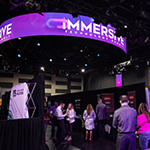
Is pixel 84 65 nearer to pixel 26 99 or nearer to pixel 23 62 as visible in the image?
pixel 23 62

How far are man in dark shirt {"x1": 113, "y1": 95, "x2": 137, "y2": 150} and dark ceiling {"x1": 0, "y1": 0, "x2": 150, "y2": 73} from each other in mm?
3116

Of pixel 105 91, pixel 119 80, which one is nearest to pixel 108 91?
pixel 105 91

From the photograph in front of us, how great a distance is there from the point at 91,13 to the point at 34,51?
4.34 m

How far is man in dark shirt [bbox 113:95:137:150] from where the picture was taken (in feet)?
9.27

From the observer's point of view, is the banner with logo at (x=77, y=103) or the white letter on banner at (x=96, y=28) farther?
the banner with logo at (x=77, y=103)

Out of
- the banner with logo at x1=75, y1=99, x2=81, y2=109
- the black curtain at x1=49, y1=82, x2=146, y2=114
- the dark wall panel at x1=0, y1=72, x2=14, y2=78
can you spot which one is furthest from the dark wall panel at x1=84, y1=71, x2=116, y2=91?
the dark wall panel at x1=0, y1=72, x2=14, y2=78

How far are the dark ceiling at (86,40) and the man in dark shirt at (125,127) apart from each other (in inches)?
123

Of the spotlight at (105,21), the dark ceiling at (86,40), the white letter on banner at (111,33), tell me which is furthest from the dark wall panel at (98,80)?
the spotlight at (105,21)

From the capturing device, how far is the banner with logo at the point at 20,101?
380 cm

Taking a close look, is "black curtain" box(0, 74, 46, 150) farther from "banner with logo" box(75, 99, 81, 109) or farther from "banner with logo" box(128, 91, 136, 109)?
"banner with logo" box(75, 99, 81, 109)

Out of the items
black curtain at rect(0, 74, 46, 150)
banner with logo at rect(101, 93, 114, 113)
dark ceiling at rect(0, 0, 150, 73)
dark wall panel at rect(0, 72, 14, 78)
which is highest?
dark ceiling at rect(0, 0, 150, 73)

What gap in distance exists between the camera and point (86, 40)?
791 centimetres

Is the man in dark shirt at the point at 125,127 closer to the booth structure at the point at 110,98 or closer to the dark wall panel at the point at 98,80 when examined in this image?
the booth structure at the point at 110,98

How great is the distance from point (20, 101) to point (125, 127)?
2545mm
